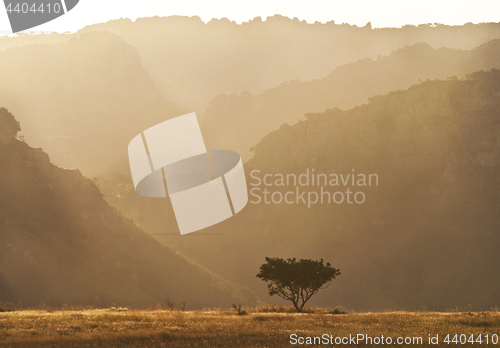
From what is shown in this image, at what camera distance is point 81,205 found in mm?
75438

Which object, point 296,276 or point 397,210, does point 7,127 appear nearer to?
point 296,276

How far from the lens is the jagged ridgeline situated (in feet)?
205

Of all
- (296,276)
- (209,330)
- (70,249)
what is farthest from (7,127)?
(209,330)

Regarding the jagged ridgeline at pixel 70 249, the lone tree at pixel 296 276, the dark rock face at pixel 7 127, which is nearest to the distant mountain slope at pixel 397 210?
the jagged ridgeline at pixel 70 249

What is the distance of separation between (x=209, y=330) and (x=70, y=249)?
59124 mm

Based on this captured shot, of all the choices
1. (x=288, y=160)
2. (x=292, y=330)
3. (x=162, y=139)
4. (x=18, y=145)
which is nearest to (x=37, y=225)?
(x=18, y=145)

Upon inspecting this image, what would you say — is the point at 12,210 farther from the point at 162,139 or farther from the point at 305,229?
the point at 305,229

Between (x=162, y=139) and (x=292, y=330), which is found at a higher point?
(x=162, y=139)

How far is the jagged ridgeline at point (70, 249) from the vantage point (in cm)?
6256

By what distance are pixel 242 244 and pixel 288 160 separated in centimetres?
2822

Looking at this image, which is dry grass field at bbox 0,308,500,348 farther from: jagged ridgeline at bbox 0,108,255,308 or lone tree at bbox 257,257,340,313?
jagged ridgeline at bbox 0,108,255,308

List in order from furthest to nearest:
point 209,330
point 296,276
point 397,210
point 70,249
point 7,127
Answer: point 397,210 → point 7,127 → point 70,249 → point 296,276 → point 209,330

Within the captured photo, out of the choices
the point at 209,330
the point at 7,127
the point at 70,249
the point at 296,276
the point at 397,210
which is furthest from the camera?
the point at 397,210

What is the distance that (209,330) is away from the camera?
1750cm
